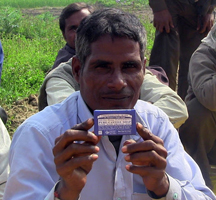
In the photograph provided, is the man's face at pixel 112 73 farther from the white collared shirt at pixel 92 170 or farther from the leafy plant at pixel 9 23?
the leafy plant at pixel 9 23

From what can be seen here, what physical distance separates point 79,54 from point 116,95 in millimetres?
288

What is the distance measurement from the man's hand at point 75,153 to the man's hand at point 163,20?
301 cm

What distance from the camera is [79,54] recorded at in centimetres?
188

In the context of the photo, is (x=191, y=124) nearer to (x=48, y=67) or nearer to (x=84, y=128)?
(x=84, y=128)

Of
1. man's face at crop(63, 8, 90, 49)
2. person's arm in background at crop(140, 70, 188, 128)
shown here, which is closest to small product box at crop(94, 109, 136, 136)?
person's arm in background at crop(140, 70, 188, 128)

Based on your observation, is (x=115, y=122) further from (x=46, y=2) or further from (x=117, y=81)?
(x=46, y=2)

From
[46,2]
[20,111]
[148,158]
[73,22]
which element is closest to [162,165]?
[148,158]

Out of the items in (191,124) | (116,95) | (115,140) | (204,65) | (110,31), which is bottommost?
(191,124)

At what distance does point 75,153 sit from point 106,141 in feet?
1.15

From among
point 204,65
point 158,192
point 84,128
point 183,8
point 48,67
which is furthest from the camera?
point 48,67

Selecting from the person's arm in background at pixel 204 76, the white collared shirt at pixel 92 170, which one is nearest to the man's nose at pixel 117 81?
the white collared shirt at pixel 92 170

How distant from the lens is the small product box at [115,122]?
4.93 feet

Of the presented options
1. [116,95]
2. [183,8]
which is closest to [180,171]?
[116,95]

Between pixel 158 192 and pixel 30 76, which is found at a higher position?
pixel 158 192
